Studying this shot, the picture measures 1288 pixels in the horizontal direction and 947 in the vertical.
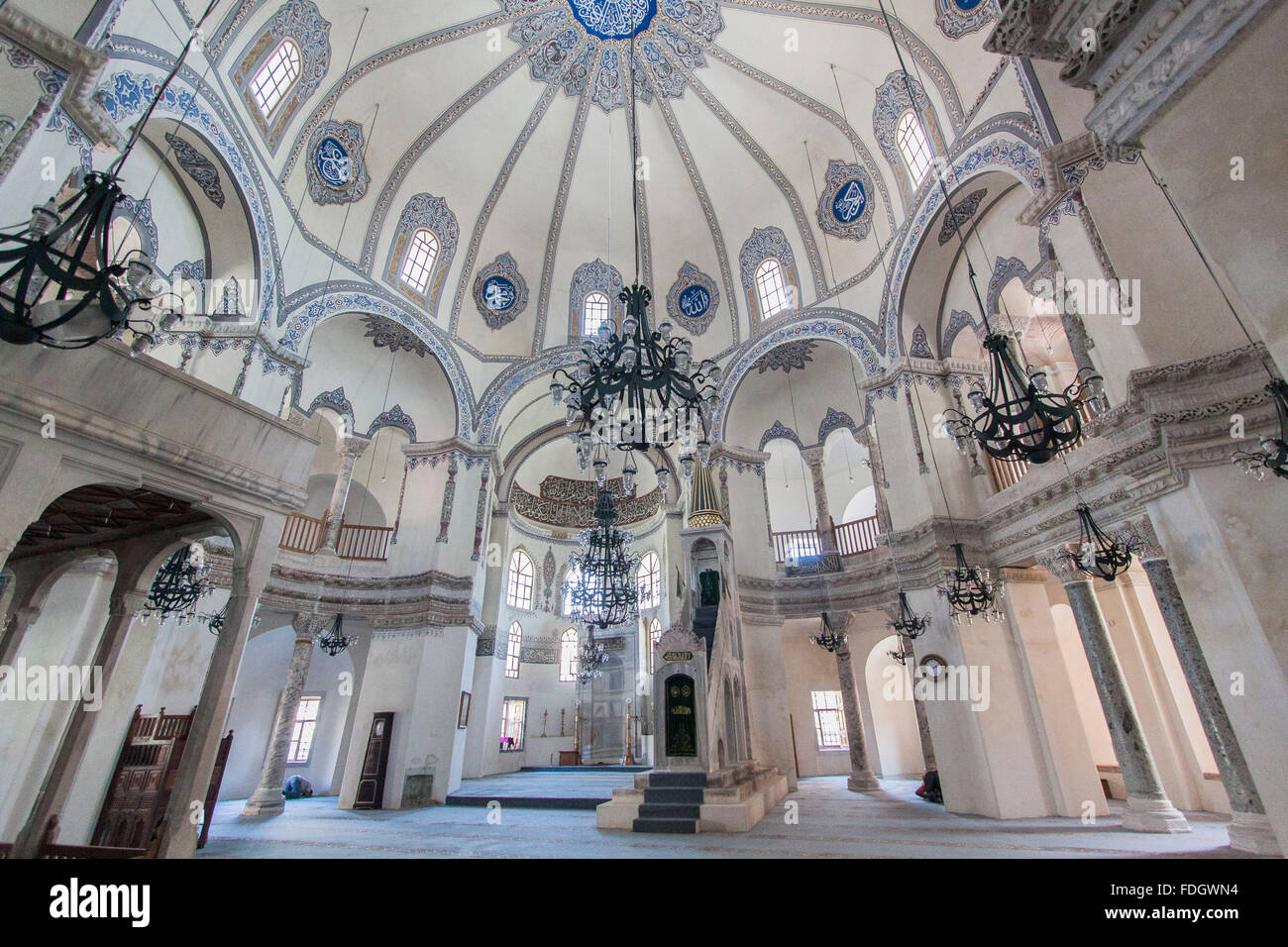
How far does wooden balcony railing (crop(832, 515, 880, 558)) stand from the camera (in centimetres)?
1281

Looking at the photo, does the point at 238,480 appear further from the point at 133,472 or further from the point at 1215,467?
the point at 1215,467

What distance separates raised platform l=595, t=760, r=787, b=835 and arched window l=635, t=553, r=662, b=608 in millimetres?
10440

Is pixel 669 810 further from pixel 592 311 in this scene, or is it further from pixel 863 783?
pixel 592 311

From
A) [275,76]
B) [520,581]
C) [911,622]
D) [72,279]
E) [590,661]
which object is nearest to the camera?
[72,279]

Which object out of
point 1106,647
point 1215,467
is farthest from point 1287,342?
point 1106,647

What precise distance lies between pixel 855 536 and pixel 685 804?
830 centimetres

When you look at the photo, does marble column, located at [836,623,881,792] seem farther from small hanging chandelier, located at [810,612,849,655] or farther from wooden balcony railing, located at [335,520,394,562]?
wooden balcony railing, located at [335,520,394,562]

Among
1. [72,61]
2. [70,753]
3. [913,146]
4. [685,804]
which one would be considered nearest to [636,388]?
[685,804]

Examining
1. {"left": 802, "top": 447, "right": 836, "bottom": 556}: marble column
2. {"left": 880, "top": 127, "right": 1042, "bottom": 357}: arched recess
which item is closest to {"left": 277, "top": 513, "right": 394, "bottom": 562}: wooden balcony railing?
{"left": 802, "top": 447, "right": 836, "bottom": 556}: marble column

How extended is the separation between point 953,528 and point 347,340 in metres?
13.3

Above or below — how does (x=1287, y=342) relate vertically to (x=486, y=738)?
above

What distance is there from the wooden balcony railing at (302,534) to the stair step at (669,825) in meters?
9.05

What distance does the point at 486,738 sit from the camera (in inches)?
605

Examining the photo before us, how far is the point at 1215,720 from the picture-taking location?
5562mm
